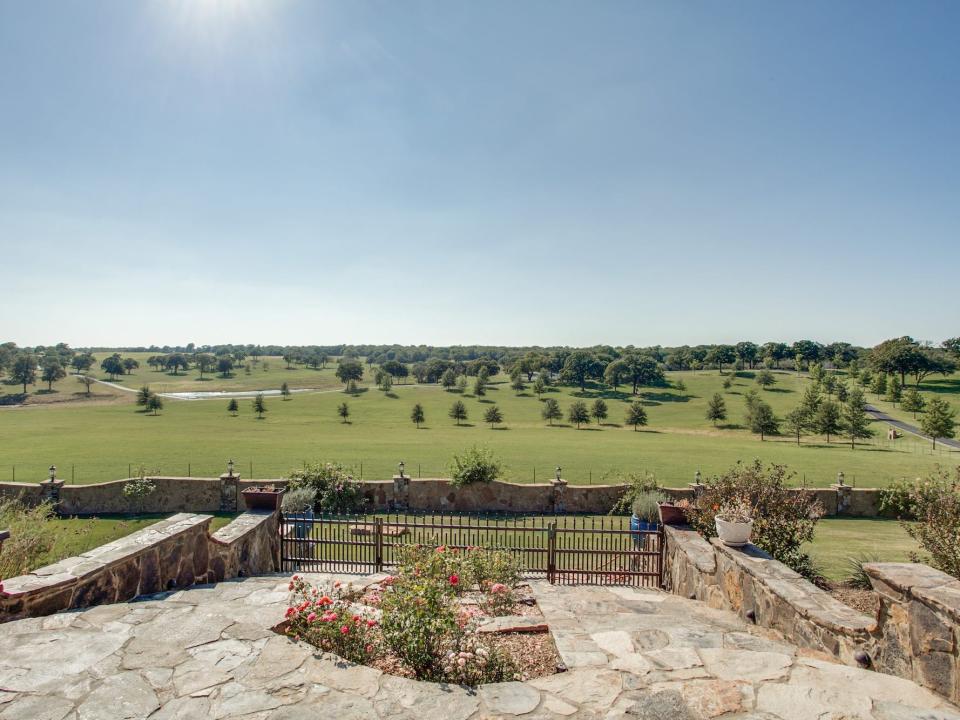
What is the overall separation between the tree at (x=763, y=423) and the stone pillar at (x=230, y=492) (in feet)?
160

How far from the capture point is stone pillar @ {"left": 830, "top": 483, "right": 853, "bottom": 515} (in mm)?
19000

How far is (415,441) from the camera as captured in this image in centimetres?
4200

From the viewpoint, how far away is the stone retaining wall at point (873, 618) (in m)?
3.88

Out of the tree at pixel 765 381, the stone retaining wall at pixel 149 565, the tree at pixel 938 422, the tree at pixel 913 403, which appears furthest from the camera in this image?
the tree at pixel 765 381

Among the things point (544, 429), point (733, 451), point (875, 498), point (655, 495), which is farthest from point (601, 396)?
point (655, 495)

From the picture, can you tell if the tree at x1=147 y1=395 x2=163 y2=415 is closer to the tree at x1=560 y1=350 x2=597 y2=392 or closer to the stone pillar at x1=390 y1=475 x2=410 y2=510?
the stone pillar at x1=390 y1=475 x2=410 y2=510

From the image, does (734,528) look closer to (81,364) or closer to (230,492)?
(230,492)

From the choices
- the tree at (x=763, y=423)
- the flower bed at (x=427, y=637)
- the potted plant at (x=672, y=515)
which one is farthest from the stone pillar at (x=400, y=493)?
the tree at (x=763, y=423)

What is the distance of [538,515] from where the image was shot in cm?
1862

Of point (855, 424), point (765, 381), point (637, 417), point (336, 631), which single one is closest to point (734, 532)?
point (336, 631)

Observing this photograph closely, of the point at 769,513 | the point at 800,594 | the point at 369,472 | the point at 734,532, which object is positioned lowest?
the point at 369,472

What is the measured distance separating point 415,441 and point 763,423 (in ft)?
114

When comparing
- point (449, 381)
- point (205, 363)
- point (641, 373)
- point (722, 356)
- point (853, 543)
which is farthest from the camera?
point (205, 363)

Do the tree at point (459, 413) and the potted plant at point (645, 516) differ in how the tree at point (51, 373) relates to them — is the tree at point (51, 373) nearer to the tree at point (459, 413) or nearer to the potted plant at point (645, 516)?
the tree at point (459, 413)
